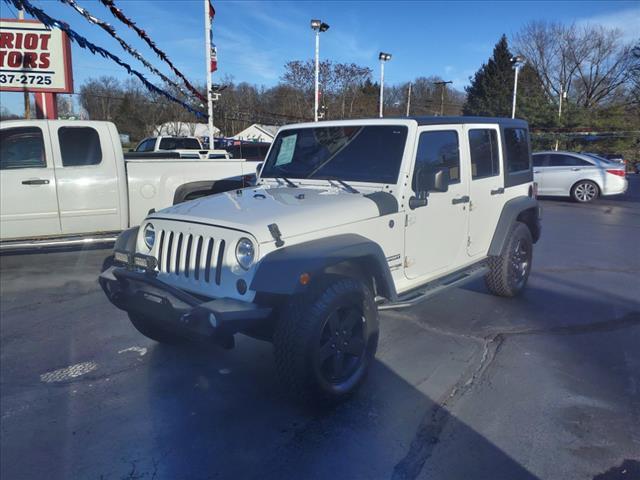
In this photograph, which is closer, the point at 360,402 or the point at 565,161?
the point at 360,402

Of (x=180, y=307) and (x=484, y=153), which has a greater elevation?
(x=484, y=153)

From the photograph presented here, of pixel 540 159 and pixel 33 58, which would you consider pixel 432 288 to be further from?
pixel 540 159

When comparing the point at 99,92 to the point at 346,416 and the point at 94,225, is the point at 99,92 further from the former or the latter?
the point at 346,416

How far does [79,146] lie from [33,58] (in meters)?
5.77

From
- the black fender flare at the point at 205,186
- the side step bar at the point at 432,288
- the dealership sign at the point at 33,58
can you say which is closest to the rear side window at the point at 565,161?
the black fender flare at the point at 205,186

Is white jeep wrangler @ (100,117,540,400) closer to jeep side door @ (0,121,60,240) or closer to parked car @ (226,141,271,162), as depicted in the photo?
jeep side door @ (0,121,60,240)

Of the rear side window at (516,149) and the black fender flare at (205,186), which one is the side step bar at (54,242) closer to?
the black fender flare at (205,186)

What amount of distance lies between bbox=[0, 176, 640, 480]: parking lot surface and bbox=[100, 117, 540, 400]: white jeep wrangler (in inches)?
15.7

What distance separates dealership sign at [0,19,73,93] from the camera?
36.4 ft

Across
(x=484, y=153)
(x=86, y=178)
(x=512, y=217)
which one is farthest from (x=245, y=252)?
(x=86, y=178)

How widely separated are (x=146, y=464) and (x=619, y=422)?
289cm

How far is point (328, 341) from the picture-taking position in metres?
3.28

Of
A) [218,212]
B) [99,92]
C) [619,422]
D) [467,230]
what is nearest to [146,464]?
[218,212]

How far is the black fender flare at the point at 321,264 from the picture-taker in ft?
9.55
